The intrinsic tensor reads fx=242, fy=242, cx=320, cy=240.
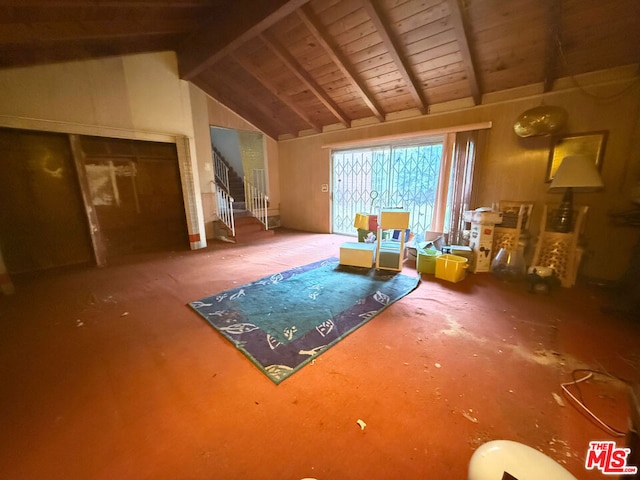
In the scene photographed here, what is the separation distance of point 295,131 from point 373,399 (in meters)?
5.54

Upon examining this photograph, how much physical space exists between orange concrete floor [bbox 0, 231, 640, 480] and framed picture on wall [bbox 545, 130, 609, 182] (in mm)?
1622

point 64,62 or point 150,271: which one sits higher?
point 64,62

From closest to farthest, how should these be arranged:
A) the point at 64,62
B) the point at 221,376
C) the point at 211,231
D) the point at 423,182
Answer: the point at 221,376 < the point at 64,62 < the point at 423,182 < the point at 211,231

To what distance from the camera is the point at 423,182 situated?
4.18m

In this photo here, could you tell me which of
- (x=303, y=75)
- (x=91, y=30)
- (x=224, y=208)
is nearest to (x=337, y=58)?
(x=303, y=75)

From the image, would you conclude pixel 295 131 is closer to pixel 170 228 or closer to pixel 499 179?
pixel 170 228

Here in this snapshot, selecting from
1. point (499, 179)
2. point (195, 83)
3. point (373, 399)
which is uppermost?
point (195, 83)

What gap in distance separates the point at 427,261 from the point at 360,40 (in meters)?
2.90

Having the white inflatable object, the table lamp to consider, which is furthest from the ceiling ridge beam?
the white inflatable object

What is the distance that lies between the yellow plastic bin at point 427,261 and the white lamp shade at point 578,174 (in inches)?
54.5

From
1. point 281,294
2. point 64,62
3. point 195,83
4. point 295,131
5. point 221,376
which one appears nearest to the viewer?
point 221,376

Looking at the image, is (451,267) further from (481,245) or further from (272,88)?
(272,88)

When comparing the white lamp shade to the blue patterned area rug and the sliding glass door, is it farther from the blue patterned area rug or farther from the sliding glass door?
the blue patterned area rug

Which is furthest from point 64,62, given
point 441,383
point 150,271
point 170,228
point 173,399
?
point 441,383
